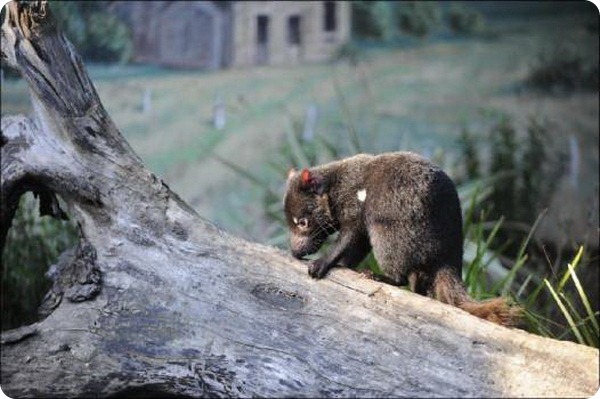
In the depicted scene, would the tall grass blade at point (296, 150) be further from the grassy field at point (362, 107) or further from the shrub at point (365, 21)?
the shrub at point (365, 21)

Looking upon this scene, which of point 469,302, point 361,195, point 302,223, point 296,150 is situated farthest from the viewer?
point 296,150

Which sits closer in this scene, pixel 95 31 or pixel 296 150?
pixel 296 150

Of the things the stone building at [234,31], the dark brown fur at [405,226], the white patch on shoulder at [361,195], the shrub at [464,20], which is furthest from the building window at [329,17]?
the white patch on shoulder at [361,195]

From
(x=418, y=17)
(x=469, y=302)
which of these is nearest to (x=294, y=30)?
(x=418, y=17)

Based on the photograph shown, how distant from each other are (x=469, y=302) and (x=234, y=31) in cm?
444

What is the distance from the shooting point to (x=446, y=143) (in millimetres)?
7750

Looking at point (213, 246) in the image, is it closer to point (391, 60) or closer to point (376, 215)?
point (376, 215)

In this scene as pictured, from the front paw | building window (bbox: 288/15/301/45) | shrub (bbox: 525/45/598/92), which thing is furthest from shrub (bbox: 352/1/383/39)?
the front paw

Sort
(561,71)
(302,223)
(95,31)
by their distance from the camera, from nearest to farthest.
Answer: (302,223), (95,31), (561,71)

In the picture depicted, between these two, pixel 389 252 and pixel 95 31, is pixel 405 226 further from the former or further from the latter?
pixel 95 31

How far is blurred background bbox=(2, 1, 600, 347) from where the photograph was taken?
7.14m

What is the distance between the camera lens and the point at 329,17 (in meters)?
7.45

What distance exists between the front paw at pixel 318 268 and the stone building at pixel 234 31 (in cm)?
395

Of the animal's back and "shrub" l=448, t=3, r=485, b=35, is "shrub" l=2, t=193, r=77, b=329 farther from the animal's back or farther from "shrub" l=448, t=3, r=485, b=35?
"shrub" l=448, t=3, r=485, b=35
